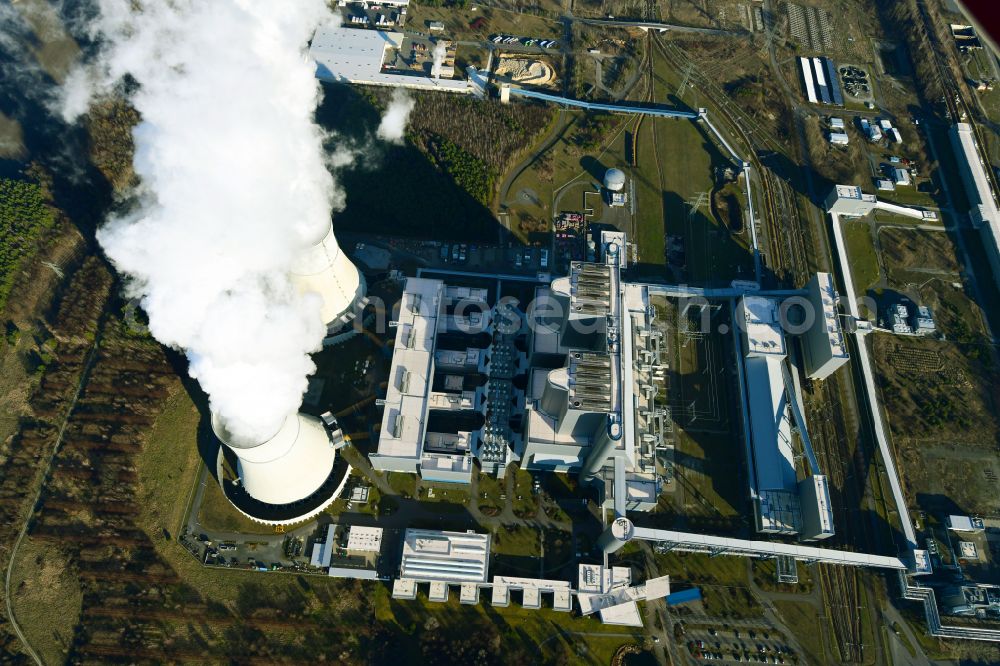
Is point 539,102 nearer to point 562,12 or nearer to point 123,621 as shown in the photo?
point 562,12

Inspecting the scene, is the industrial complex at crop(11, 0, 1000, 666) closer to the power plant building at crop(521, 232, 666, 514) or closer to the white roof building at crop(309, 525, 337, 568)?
the white roof building at crop(309, 525, 337, 568)

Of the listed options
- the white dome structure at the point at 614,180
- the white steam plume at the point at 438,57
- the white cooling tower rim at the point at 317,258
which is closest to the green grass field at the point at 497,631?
the white cooling tower rim at the point at 317,258

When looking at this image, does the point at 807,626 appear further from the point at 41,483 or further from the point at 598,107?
the point at 41,483

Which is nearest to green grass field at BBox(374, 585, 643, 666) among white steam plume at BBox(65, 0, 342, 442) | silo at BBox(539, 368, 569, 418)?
silo at BBox(539, 368, 569, 418)

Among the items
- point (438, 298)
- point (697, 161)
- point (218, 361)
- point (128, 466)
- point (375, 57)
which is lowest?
point (128, 466)

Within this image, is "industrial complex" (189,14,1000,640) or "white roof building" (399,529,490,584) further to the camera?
"white roof building" (399,529,490,584)

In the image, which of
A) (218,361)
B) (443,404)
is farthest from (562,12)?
(218,361)

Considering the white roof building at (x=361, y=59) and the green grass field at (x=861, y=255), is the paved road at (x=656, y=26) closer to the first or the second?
the white roof building at (x=361, y=59)
